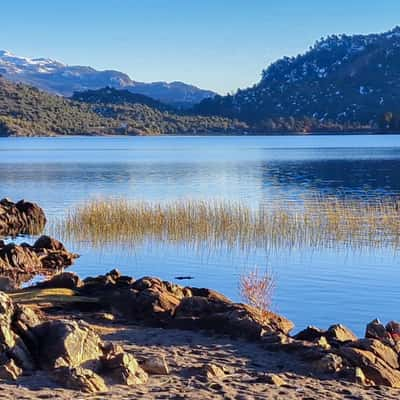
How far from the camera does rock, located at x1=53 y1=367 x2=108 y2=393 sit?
7.51 m

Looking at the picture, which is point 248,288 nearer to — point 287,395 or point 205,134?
point 287,395

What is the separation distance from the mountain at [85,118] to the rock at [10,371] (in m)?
149

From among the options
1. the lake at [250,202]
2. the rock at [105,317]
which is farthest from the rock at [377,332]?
the rock at [105,317]

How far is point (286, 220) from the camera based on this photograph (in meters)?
24.8

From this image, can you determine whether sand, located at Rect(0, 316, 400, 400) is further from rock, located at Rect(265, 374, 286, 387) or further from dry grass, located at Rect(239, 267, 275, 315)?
dry grass, located at Rect(239, 267, 275, 315)

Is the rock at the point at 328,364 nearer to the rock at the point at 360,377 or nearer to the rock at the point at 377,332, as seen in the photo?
the rock at the point at 360,377

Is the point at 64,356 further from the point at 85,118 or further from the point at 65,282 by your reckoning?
the point at 85,118

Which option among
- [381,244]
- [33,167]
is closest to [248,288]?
[381,244]

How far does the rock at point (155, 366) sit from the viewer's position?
835 centimetres

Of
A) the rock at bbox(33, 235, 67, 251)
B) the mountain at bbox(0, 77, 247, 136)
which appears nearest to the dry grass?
the rock at bbox(33, 235, 67, 251)

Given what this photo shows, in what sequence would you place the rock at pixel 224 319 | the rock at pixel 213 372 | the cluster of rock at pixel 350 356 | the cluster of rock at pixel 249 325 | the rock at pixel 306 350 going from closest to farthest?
the rock at pixel 213 372 < the cluster of rock at pixel 350 356 < the cluster of rock at pixel 249 325 < the rock at pixel 306 350 < the rock at pixel 224 319

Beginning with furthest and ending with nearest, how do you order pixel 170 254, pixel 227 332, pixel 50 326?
pixel 170 254 < pixel 227 332 < pixel 50 326

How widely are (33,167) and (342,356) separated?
185 ft

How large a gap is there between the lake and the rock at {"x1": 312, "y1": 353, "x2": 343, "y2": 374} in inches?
172
